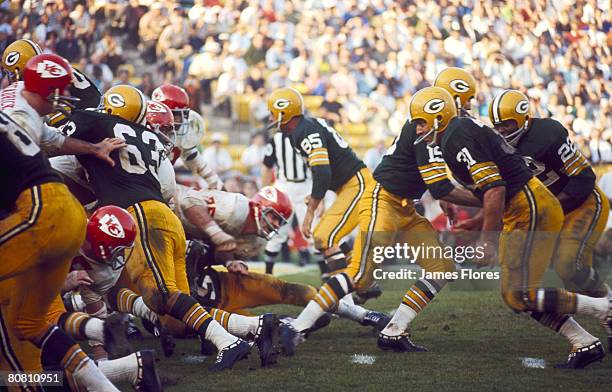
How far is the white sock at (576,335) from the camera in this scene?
5.46 m

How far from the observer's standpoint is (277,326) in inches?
219

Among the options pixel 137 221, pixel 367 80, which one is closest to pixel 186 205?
pixel 137 221

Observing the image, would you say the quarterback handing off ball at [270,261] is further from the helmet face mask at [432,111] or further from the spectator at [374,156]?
the spectator at [374,156]

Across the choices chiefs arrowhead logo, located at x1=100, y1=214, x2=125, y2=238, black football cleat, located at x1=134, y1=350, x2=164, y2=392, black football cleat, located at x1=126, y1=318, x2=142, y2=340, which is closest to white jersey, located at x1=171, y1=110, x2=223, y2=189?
black football cleat, located at x1=126, y1=318, x2=142, y2=340

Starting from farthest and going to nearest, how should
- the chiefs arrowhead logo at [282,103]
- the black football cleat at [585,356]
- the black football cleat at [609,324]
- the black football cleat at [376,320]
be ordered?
the chiefs arrowhead logo at [282,103] < the black football cleat at [376,320] < the black football cleat at [609,324] < the black football cleat at [585,356]

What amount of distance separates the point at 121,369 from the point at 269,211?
6.84 ft

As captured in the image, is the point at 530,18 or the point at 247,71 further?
the point at 530,18

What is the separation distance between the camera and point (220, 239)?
612cm

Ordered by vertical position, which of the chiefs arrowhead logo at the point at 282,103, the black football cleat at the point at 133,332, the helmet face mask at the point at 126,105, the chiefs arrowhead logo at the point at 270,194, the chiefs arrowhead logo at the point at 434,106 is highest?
the chiefs arrowhead logo at the point at 434,106

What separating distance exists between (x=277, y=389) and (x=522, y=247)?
71.9 inches

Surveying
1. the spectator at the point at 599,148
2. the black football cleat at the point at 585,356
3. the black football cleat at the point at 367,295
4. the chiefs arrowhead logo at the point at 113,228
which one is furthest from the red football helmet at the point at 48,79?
the spectator at the point at 599,148

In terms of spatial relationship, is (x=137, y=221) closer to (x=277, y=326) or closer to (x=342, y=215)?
(x=277, y=326)

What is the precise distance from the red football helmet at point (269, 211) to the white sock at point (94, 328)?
1.59 meters

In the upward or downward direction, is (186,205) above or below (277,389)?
above
